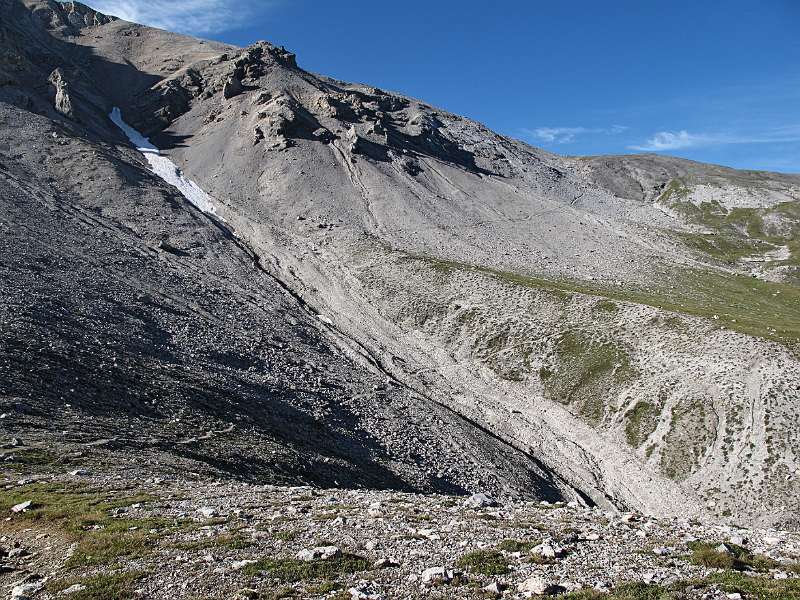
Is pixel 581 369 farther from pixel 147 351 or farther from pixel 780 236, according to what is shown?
pixel 780 236

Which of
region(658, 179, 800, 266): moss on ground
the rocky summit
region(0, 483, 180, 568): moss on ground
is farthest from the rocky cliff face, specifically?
region(0, 483, 180, 568): moss on ground

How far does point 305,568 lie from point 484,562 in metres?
5.51

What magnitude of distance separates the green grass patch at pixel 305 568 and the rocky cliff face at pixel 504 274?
79.7 ft

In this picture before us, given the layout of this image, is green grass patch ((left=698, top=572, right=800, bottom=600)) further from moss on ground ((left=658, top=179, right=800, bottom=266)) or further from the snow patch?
moss on ground ((left=658, top=179, right=800, bottom=266))

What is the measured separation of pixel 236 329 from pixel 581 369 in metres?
38.2

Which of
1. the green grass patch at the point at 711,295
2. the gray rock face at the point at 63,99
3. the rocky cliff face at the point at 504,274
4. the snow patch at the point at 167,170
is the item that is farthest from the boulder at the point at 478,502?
the gray rock face at the point at 63,99

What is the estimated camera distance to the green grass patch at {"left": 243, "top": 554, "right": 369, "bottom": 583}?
15406 millimetres

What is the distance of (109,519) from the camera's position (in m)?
19.1

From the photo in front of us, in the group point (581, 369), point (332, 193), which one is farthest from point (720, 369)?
point (332, 193)

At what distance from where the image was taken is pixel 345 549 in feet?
57.8

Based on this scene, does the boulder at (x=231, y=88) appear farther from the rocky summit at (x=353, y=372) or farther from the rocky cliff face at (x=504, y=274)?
the rocky summit at (x=353, y=372)

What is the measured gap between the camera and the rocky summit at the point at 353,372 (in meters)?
17.3

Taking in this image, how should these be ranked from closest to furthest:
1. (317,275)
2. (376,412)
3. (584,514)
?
(584,514) → (376,412) → (317,275)

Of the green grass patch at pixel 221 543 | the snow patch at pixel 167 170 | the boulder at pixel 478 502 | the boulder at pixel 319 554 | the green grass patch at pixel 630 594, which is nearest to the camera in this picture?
the green grass patch at pixel 630 594
